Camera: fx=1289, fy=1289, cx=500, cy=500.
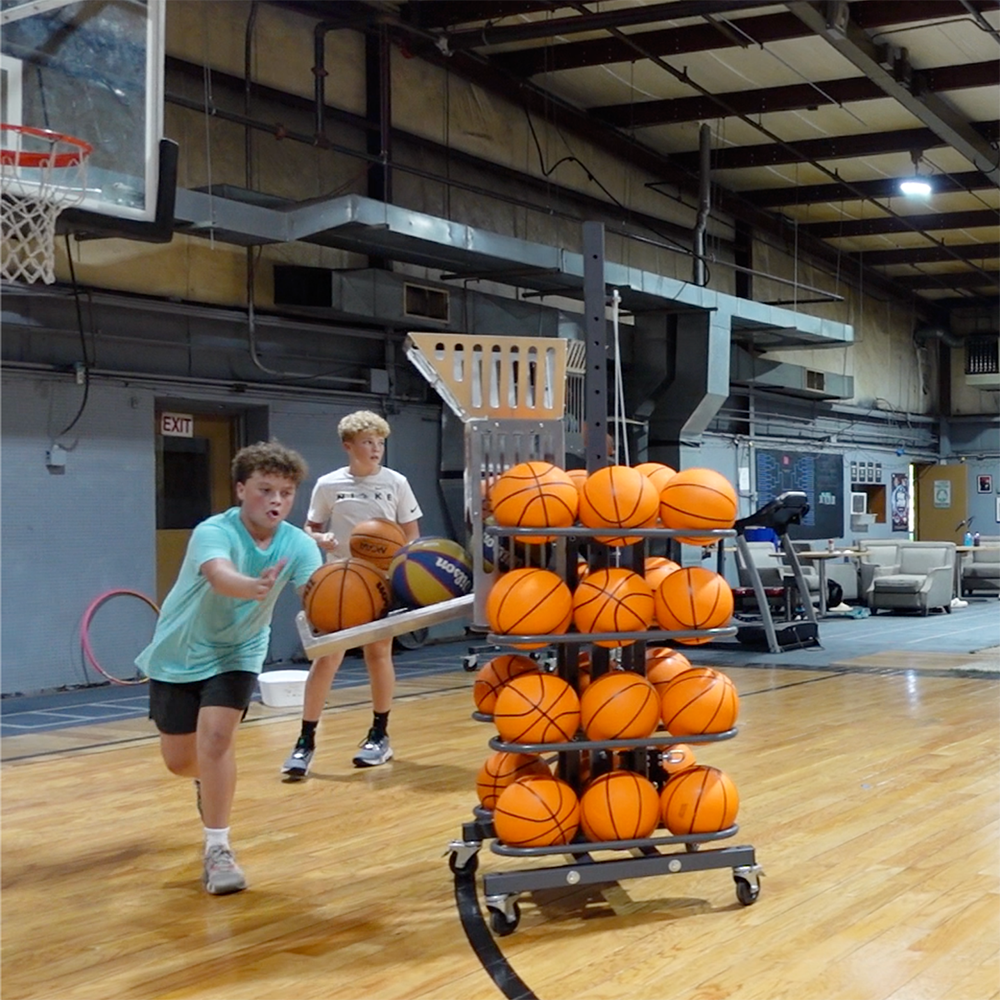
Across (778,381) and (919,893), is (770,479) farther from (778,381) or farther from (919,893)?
(919,893)

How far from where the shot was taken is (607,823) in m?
3.70

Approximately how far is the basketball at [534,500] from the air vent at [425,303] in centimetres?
767

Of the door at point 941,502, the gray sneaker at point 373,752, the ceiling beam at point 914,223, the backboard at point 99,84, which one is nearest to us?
the backboard at point 99,84

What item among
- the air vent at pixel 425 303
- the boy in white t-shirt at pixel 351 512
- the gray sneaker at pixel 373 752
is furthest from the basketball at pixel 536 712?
the air vent at pixel 425 303

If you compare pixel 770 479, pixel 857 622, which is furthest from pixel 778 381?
pixel 857 622

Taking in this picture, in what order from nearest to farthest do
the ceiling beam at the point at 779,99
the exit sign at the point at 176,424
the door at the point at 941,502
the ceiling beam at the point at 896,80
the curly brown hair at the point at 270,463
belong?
the curly brown hair at the point at 270,463 < the ceiling beam at the point at 896,80 < the exit sign at the point at 176,424 < the ceiling beam at the point at 779,99 < the door at the point at 941,502

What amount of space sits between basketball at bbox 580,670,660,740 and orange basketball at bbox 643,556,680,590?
1.07 ft

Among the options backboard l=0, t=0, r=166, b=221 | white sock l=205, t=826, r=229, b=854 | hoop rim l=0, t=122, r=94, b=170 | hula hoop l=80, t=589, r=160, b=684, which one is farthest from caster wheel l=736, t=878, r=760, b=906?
hula hoop l=80, t=589, r=160, b=684

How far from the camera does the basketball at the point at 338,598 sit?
13.4 ft

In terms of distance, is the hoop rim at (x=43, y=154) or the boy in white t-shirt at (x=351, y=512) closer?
the hoop rim at (x=43, y=154)

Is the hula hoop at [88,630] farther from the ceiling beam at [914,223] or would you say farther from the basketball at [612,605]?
the ceiling beam at [914,223]

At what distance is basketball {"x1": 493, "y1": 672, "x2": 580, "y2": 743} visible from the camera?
364 cm

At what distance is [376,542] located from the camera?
4766mm

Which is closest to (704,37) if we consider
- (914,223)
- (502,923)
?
A: (914,223)
